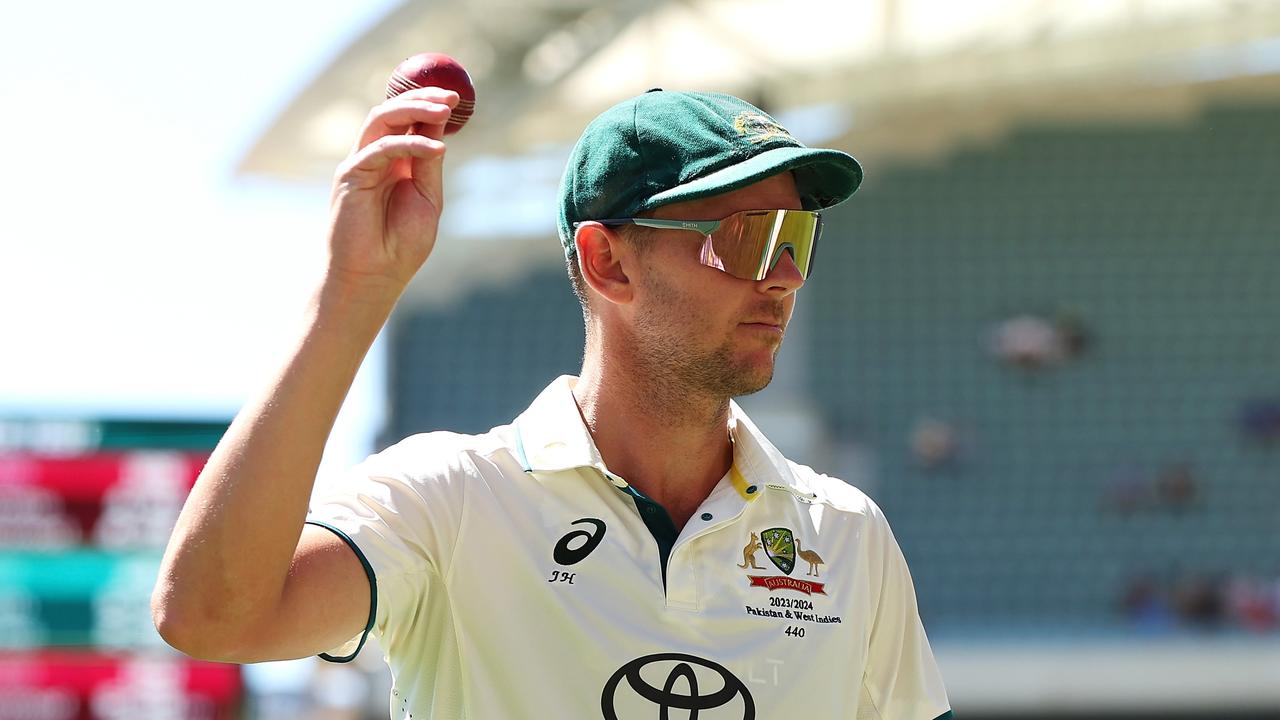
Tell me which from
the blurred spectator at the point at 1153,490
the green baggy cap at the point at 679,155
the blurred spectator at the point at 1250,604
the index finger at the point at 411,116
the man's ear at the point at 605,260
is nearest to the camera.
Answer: the index finger at the point at 411,116

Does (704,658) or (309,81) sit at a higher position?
(309,81)

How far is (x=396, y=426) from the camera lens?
14.6 metres

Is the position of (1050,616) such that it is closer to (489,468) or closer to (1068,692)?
(1068,692)

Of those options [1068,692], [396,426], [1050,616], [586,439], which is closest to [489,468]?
[586,439]

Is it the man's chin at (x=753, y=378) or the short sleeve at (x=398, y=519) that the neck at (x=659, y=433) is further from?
the short sleeve at (x=398, y=519)

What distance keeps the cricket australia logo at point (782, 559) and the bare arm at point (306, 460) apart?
18.6 inches

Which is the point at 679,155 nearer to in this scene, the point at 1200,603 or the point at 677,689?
the point at 677,689

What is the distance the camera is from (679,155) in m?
1.81

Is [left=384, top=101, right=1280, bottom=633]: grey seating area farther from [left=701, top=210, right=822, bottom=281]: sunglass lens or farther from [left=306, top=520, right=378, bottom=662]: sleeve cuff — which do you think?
[left=306, top=520, right=378, bottom=662]: sleeve cuff

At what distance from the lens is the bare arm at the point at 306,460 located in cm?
145

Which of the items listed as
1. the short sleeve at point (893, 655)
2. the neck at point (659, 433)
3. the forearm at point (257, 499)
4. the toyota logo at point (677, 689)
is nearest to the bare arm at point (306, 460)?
the forearm at point (257, 499)

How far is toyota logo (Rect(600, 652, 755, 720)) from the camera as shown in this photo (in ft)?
5.61

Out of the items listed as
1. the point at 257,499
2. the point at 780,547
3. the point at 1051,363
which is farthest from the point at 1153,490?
the point at 257,499

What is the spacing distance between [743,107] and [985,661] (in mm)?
10274
